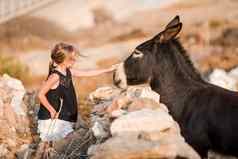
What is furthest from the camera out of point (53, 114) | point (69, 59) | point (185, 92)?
point (69, 59)

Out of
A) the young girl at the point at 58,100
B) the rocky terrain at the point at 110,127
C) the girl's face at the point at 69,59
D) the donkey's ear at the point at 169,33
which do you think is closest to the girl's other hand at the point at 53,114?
the young girl at the point at 58,100

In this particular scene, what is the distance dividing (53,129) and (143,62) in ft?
4.05

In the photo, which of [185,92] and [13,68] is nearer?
[185,92]

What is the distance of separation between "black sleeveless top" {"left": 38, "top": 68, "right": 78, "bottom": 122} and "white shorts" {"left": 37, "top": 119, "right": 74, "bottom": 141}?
2.2 inches

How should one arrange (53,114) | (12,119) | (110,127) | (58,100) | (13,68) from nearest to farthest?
(110,127), (53,114), (58,100), (12,119), (13,68)

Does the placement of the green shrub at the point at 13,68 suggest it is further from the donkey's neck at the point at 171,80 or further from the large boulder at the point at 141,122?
the large boulder at the point at 141,122

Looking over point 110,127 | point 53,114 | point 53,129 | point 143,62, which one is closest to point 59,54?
point 53,114

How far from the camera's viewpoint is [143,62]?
8328mm

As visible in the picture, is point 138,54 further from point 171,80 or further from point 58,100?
point 58,100

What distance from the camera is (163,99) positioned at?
827 cm

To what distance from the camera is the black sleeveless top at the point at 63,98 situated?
8367 millimetres

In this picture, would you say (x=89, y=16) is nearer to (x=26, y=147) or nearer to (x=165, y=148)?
(x=26, y=147)

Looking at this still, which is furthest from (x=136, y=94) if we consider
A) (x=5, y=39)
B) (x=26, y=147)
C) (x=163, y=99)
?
(x=5, y=39)

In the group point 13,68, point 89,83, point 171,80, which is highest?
point 13,68
